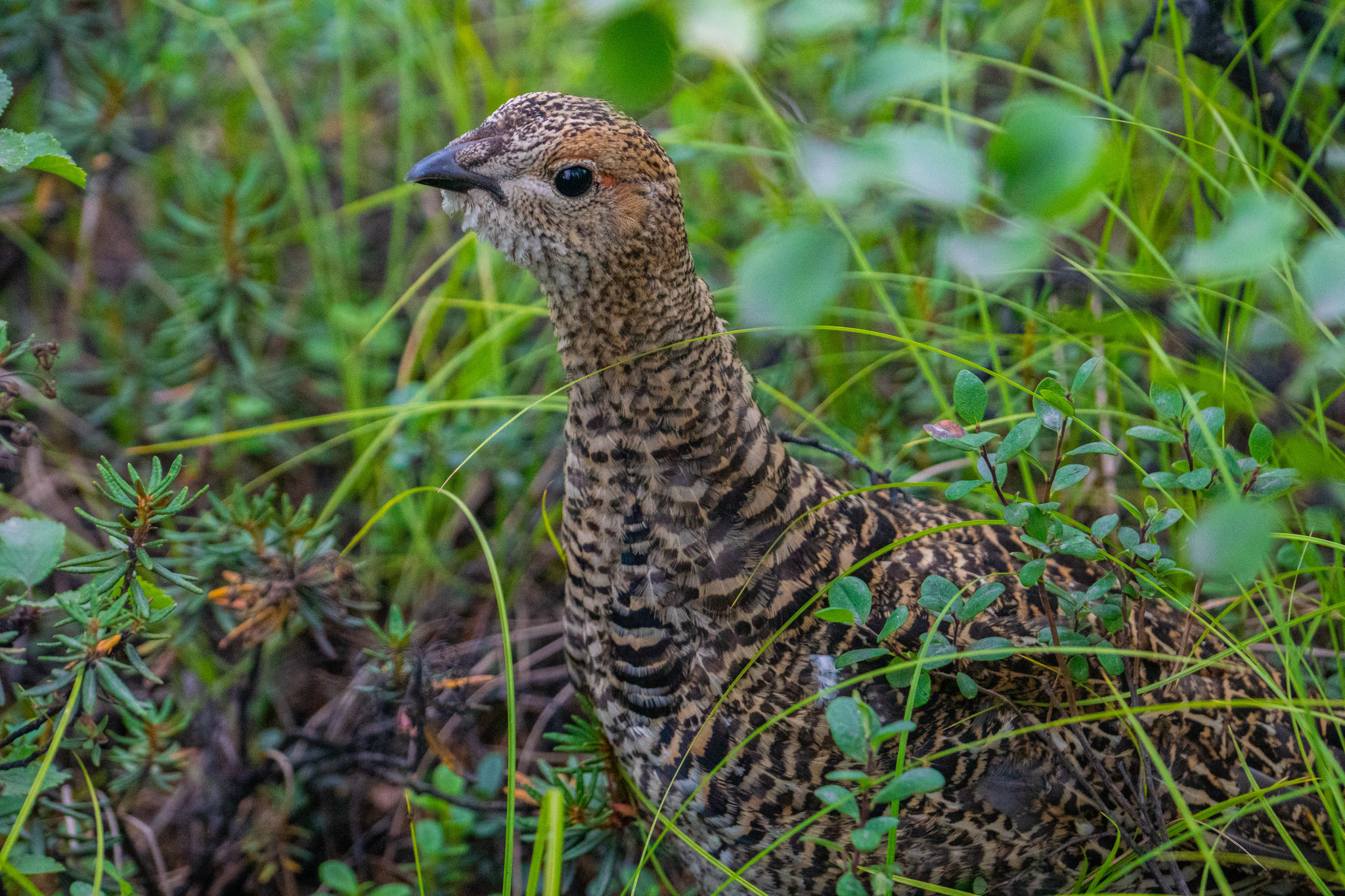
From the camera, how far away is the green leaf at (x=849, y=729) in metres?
1.29

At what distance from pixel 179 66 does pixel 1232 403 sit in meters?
3.09

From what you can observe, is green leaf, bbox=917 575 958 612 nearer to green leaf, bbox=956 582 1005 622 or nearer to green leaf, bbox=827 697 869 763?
green leaf, bbox=956 582 1005 622

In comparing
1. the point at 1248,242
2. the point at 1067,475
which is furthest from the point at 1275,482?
the point at 1248,242

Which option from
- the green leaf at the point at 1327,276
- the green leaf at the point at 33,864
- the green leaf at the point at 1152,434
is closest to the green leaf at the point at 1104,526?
the green leaf at the point at 1152,434

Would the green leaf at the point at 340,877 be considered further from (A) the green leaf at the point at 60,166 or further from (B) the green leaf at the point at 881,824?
(A) the green leaf at the point at 60,166

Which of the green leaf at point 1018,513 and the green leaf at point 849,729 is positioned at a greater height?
the green leaf at point 1018,513

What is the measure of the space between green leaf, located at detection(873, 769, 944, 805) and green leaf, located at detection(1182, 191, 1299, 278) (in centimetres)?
72

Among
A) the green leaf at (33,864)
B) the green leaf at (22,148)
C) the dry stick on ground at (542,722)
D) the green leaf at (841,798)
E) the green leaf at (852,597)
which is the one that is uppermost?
the green leaf at (22,148)

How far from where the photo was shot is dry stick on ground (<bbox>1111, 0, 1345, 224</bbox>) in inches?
79.5

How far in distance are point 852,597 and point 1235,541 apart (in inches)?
26.3

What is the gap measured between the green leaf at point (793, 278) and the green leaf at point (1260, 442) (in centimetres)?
94

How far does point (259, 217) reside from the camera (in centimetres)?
270

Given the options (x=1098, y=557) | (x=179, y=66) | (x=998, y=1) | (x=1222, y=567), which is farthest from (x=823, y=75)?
(x=1222, y=567)

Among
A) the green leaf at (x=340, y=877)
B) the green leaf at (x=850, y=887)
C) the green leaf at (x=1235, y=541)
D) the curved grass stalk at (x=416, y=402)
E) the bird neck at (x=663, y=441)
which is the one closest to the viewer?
the green leaf at (x=1235, y=541)
